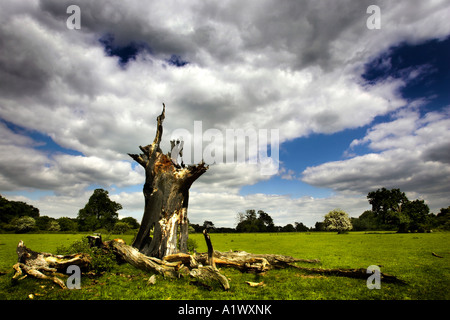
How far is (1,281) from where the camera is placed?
10.8 meters

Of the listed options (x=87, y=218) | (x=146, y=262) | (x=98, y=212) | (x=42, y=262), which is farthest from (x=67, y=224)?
(x=146, y=262)

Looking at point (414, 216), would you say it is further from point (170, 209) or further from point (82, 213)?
point (82, 213)

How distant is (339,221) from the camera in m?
73.9

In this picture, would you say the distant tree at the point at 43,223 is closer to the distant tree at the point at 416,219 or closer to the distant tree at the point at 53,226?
the distant tree at the point at 53,226

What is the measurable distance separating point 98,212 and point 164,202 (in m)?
82.8

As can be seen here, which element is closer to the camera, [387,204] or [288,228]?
[387,204]

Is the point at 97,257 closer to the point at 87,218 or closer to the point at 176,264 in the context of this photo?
the point at 176,264

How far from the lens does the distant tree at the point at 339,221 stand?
7350cm

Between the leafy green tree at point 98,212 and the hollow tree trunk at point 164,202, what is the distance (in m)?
74.0

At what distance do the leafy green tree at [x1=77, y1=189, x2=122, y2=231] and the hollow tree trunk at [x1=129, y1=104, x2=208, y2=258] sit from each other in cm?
7400

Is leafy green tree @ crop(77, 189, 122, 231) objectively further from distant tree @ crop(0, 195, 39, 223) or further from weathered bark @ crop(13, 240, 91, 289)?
weathered bark @ crop(13, 240, 91, 289)
